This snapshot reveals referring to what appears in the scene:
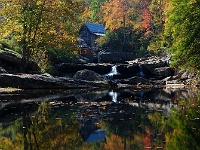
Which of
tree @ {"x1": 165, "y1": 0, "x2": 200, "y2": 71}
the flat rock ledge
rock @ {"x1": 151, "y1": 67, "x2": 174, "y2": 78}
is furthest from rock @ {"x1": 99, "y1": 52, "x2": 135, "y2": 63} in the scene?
tree @ {"x1": 165, "y1": 0, "x2": 200, "y2": 71}

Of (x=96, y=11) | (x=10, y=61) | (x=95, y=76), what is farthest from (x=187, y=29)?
(x=96, y=11)

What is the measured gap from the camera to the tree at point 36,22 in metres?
22.5

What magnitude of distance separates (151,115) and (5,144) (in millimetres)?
4374

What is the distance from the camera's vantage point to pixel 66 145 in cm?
518

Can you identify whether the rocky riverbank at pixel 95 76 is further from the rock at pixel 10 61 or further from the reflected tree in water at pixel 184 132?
the reflected tree in water at pixel 184 132

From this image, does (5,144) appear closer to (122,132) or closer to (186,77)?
(122,132)

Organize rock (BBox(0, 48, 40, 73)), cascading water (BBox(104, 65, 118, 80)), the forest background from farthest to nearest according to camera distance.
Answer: cascading water (BBox(104, 65, 118, 80)), rock (BBox(0, 48, 40, 73)), the forest background

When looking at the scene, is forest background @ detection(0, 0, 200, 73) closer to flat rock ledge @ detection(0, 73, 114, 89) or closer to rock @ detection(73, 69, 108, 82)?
rock @ detection(73, 69, 108, 82)

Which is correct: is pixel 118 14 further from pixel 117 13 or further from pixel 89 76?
pixel 89 76

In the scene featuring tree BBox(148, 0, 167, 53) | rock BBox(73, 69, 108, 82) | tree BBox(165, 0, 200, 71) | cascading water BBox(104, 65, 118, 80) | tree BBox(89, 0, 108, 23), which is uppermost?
tree BBox(89, 0, 108, 23)

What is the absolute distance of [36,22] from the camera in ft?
75.3

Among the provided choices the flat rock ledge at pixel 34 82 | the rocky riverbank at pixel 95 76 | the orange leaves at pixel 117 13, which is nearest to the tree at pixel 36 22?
the rocky riverbank at pixel 95 76

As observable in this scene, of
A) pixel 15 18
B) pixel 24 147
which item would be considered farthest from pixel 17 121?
pixel 15 18

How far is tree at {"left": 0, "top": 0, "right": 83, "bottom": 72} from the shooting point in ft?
73.8
